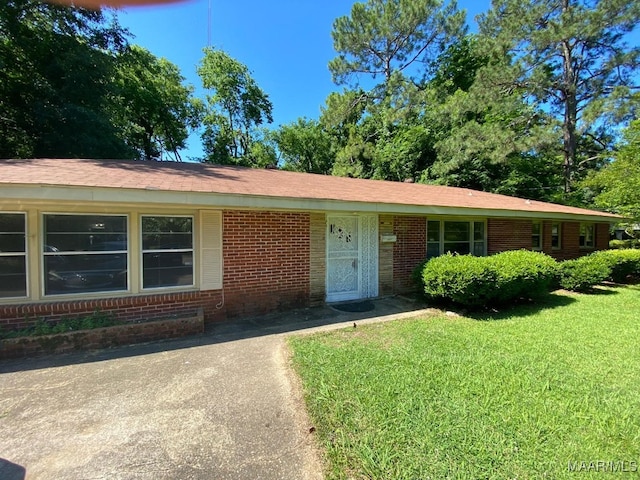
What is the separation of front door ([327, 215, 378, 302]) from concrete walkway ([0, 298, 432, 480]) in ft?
9.37

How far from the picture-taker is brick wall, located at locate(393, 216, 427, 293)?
7.93 m

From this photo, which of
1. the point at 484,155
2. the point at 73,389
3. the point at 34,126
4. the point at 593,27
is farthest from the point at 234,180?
the point at 593,27

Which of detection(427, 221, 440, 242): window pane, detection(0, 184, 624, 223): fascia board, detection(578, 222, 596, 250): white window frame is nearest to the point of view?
detection(0, 184, 624, 223): fascia board

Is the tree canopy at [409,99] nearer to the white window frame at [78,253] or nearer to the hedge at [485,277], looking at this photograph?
the hedge at [485,277]

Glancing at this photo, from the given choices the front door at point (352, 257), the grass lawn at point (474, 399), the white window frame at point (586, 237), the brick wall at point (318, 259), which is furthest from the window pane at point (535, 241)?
the brick wall at point (318, 259)

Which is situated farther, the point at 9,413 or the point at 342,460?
the point at 9,413

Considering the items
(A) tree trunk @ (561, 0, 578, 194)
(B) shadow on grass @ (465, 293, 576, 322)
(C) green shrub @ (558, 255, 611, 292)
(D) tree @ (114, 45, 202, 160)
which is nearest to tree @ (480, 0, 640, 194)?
(A) tree trunk @ (561, 0, 578, 194)

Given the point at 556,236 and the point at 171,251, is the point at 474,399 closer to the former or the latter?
the point at 171,251

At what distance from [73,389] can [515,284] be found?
7.42m

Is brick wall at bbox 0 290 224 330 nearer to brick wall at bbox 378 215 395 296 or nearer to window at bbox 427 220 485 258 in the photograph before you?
brick wall at bbox 378 215 395 296

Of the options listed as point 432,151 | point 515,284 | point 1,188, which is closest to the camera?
point 1,188

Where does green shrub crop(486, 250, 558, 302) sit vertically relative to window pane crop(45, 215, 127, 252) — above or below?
below

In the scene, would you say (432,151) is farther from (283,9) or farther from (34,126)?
(34,126)

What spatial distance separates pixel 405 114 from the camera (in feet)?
63.7
